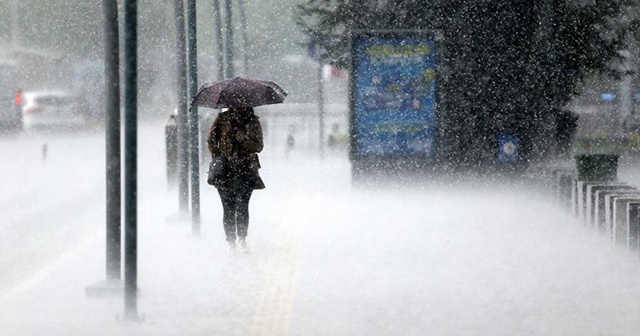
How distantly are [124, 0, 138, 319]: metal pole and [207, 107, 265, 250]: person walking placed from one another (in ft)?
13.0

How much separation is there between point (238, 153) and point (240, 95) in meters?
0.65

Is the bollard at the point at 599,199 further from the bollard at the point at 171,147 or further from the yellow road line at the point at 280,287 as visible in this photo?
the bollard at the point at 171,147

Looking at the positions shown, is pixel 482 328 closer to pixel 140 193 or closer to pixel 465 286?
pixel 465 286

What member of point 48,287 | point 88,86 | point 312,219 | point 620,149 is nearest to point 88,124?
point 88,86

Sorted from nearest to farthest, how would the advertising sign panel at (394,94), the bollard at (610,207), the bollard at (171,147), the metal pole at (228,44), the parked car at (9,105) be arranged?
the bollard at (610,207)
the advertising sign panel at (394,94)
the bollard at (171,147)
the metal pole at (228,44)
the parked car at (9,105)

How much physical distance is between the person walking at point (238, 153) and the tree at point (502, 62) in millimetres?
9825

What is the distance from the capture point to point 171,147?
23016 mm

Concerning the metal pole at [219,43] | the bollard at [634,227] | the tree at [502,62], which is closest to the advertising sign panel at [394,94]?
the tree at [502,62]

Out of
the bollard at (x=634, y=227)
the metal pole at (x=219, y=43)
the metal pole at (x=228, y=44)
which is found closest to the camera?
the bollard at (x=634, y=227)

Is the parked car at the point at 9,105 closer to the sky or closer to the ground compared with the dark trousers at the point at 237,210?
closer to the sky

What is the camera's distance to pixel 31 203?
73.8 feet

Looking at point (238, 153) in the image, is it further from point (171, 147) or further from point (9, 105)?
point (9, 105)

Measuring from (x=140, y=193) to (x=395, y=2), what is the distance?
5.53m

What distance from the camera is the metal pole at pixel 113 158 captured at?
11742 mm
